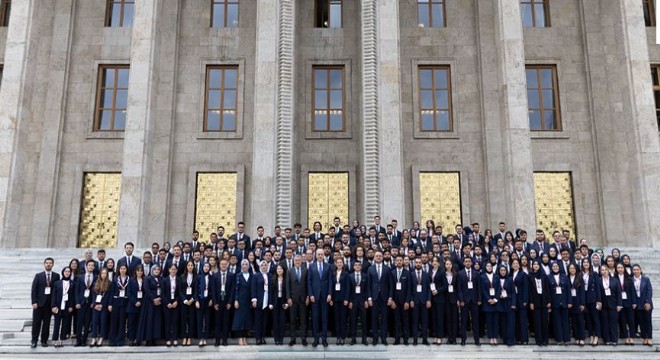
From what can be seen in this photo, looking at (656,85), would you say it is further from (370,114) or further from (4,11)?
(4,11)

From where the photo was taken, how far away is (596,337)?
472 inches

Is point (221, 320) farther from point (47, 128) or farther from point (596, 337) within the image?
point (47, 128)

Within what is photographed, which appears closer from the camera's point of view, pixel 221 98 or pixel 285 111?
pixel 285 111

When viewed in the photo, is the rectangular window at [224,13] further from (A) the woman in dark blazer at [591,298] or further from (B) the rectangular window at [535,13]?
(A) the woman in dark blazer at [591,298]

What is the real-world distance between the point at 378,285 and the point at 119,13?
1838 centimetres

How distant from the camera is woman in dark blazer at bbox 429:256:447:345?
39.1 ft

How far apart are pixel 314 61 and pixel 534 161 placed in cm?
970

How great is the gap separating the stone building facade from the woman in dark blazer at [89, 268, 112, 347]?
28.3 ft

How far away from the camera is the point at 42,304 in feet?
38.9

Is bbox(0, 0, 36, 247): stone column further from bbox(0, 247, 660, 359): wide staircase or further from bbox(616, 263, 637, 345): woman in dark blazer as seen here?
bbox(616, 263, 637, 345): woman in dark blazer

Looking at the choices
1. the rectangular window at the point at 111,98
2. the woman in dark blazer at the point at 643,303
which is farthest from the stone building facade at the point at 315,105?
the woman in dark blazer at the point at 643,303

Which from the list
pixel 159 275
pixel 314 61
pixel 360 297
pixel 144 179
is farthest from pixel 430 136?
pixel 159 275

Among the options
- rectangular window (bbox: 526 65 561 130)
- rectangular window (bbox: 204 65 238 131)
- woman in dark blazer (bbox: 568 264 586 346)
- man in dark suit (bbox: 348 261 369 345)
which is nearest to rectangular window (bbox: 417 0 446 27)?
rectangular window (bbox: 526 65 561 130)

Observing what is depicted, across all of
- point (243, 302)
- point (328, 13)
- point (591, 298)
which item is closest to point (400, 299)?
point (243, 302)
